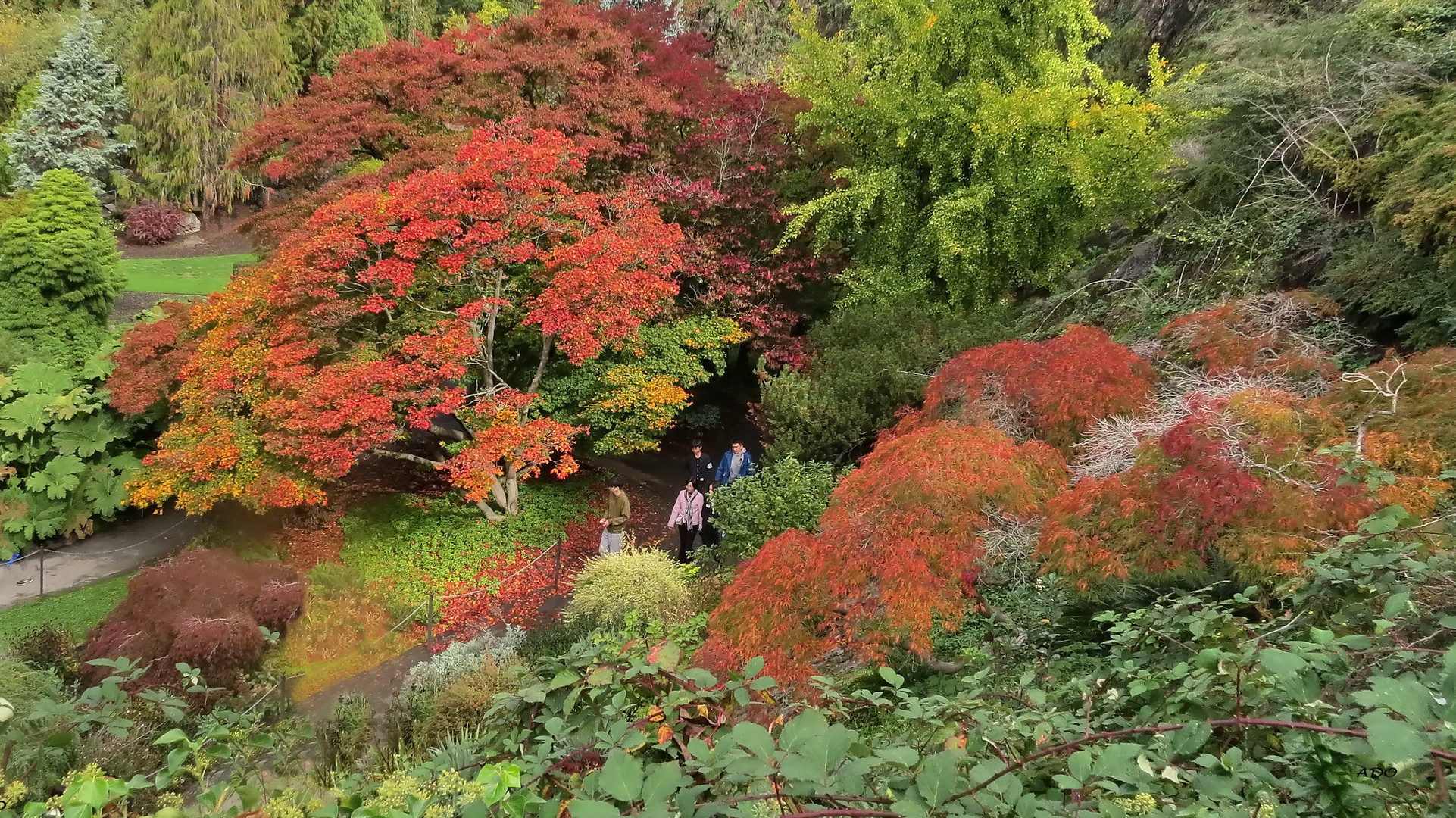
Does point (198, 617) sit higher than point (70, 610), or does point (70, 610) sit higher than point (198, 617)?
point (198, 617)

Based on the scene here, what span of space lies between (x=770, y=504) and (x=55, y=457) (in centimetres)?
971

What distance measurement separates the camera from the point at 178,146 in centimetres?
1777

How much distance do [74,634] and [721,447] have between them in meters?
7.88

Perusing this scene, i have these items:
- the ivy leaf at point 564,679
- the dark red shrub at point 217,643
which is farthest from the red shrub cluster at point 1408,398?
the dark red shrub at point 217,643

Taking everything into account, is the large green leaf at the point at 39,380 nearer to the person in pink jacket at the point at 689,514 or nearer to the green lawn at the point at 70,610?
the green lawn at the point at 70,610

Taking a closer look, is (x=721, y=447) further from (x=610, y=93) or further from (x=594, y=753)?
(x=594, y=753)

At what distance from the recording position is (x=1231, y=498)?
321 cm

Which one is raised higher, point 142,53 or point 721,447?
point 142,53

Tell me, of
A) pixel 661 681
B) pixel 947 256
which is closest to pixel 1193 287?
pixel 947 256

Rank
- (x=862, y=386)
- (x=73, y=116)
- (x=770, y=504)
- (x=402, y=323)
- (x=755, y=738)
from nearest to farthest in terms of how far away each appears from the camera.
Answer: (x=755, y=738) < (x=770, y=504) < (x=862, y=386) < (x=402, y=323) < (x=73, y=116)

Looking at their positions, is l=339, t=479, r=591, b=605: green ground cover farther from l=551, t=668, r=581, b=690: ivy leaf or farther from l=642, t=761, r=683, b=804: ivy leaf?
l=642, t=761, r=683, b=804: ivy leaf

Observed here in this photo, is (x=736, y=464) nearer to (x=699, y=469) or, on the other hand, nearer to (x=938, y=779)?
(x=699, y=469)

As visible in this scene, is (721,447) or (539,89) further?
(721,447)

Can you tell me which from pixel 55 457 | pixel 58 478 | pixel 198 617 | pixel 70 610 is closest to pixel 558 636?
pixel 198 617
